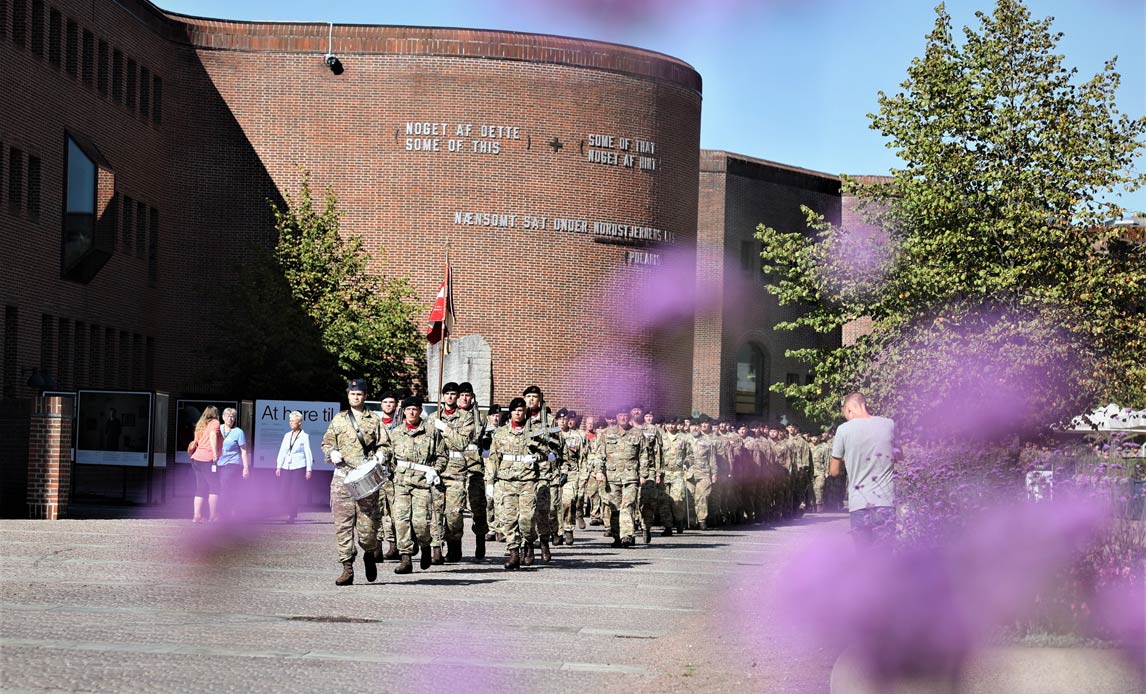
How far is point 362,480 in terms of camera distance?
16.6 m

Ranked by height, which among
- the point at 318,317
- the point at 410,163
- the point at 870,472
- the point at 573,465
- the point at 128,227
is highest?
the point at 410,163

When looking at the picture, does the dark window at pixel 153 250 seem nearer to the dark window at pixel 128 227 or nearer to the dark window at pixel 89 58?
the dark window at pixel 128 227

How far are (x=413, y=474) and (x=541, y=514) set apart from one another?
1.98m

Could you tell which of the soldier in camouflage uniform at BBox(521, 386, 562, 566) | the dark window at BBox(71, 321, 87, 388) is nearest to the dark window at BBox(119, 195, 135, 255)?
the dark window at BBox(71, 321, 87, 388)

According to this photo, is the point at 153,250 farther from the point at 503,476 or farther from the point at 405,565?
the point at 405,565

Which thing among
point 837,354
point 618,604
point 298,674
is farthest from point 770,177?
point 298,674

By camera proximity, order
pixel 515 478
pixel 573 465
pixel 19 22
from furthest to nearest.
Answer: pixel 19 22 < pixel 573 465 < pixel 515 478

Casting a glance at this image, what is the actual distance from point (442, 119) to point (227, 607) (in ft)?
118

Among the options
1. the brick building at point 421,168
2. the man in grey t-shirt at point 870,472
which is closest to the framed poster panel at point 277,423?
the brick building at point 421,168

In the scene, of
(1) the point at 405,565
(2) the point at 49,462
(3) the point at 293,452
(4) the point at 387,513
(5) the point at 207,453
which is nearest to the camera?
(1) the point at 405,565

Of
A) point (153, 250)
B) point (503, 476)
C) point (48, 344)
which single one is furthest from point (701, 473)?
point (153, 250)

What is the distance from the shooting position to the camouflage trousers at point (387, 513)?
745 inches

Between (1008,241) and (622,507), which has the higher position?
(1008,241)

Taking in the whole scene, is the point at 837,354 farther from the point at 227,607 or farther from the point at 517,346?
the point at 227,607
